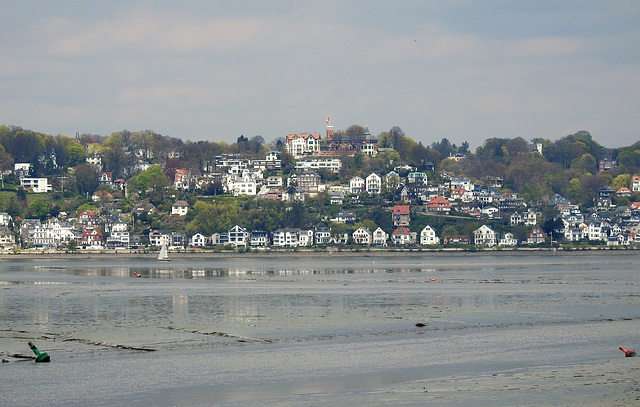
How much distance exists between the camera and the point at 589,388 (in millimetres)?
23062

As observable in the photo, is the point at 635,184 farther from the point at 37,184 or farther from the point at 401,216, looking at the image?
the point at 37,184

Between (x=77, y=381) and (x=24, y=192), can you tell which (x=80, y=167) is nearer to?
(x=24, y=192)

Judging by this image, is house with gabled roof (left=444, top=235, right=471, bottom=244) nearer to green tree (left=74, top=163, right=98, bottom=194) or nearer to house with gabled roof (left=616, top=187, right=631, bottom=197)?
house with gabled roof (left=616, top=187, right=631, bottom=197)

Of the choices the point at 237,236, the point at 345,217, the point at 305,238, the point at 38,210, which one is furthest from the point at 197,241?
the point at 38,210

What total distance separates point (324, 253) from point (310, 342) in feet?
300

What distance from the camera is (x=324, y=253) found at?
403 feet

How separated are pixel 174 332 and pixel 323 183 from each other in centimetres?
12400

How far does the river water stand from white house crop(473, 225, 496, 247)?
6963 centimetres

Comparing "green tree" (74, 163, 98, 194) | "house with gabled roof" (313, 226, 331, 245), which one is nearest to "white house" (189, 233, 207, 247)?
"house with gabled roof" (313, 226, 331, 245)

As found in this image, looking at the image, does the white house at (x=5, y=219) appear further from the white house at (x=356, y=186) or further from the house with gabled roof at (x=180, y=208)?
the white house at (x=356, y=186)

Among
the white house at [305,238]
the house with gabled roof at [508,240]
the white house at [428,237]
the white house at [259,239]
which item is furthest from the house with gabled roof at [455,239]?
the white house at [259,239]

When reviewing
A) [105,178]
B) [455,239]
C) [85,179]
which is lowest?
[455,239]

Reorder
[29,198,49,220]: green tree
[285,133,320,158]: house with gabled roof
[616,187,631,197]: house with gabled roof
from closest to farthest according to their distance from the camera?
[29,198,49,220]: green tree, [616,187,631,197]: house with gabled roof, [285,133,320,158]: house with gabled roof

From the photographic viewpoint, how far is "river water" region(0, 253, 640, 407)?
2311cm
